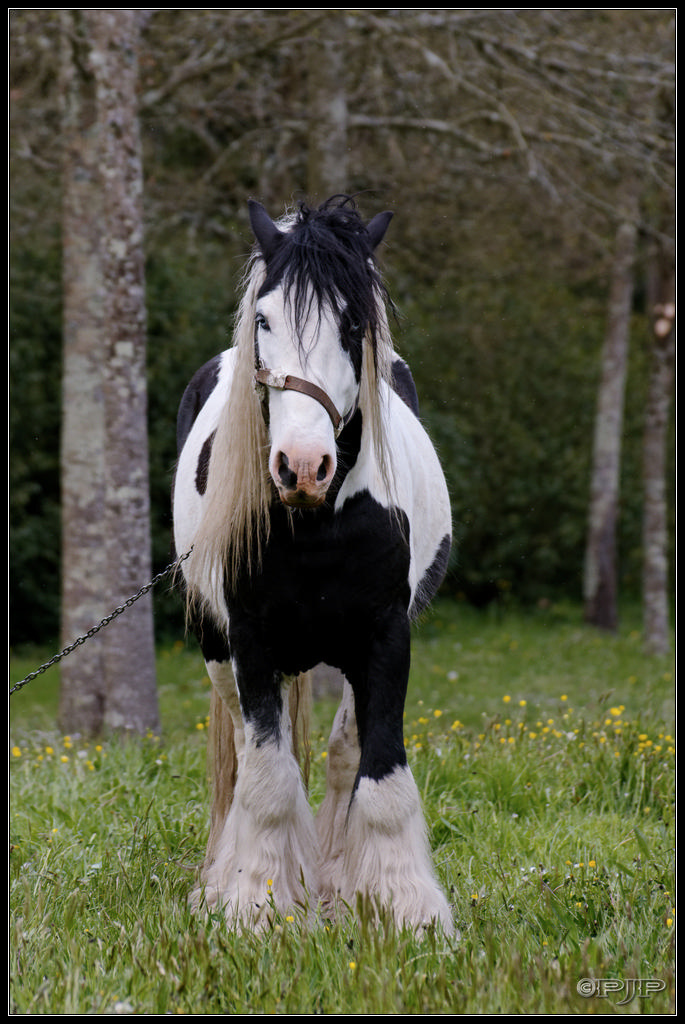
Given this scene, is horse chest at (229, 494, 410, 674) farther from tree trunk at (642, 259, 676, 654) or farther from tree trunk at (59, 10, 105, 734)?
tree trunk at (642, 259, 676, 654)

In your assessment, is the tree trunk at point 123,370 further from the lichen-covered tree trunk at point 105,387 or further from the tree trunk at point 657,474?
the tree trunk at point 657,474

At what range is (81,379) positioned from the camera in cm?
→ 771

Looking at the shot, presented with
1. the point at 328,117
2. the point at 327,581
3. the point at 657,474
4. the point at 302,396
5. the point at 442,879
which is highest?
the point at 328,117

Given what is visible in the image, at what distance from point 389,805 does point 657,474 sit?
9.75 metres

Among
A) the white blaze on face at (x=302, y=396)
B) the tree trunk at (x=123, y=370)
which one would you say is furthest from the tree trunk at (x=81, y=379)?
the white blaze on face at (x=302, y=396)

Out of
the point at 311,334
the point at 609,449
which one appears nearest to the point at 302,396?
the point at 311,334

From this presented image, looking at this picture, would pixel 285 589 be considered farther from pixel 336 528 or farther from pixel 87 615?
pixel 87 615

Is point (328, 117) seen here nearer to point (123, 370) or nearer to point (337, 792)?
point (123, 370)

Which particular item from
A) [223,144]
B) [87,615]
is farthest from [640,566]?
[87,615]

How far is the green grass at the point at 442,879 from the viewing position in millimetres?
2902

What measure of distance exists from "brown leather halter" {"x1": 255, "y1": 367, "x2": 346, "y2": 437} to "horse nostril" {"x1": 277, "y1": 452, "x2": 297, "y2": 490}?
0.21 metres

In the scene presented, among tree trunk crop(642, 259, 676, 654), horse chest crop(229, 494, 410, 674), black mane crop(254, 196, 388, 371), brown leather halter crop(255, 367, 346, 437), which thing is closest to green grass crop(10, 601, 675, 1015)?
horse chest crop(229, 494, 410, 674)

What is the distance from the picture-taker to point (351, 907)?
11.4 feet

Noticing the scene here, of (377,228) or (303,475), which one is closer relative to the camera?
(303,475)
